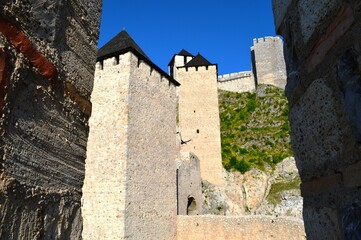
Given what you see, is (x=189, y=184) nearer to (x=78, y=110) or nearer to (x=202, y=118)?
(x=202, y=118)

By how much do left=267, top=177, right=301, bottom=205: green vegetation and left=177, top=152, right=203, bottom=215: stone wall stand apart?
537 cm

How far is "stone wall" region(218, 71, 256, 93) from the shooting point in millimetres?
35938

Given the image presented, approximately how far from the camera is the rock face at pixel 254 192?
57.3 ft

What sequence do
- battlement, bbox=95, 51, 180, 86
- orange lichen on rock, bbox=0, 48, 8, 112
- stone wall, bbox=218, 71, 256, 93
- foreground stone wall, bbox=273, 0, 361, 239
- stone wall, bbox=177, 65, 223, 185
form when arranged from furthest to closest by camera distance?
stone wall, bbox=218, 71, 256, 93
stone wall, bbox=177, 65, 223, 185
battlement, bbox=95, 51, 180, 86
foreground stone wall, bbox=273, 0, 361, 239
orange lichen on rock, bbox=0, 48, 8, 112

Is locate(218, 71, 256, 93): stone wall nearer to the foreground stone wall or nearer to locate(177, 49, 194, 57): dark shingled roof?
locate(177, 49, 194, 57): dark shingled roof

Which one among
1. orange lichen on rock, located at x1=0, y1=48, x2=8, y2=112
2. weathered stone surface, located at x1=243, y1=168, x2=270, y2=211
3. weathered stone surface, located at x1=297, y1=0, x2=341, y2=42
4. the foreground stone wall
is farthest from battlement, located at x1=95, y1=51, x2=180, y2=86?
weathered stone surface, located at x1=243, y1=168, x2=270, y2=211

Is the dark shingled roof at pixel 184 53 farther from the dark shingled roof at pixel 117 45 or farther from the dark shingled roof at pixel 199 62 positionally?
the dark shingled roof at pixel 117 45

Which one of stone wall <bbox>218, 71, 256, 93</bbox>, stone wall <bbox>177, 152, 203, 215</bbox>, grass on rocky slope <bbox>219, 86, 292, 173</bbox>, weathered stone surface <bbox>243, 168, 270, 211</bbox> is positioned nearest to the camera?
stone wall <bbox>177, 152, 203, 215</bbox>

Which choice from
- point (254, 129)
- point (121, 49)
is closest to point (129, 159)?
point (121, 49)

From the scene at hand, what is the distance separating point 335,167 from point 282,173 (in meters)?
19.8

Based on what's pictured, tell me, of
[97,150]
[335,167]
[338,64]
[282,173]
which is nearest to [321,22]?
[338,64]

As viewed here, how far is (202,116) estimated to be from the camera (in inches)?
926

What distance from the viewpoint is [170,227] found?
11.5 metres

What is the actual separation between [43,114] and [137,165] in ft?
30.5
